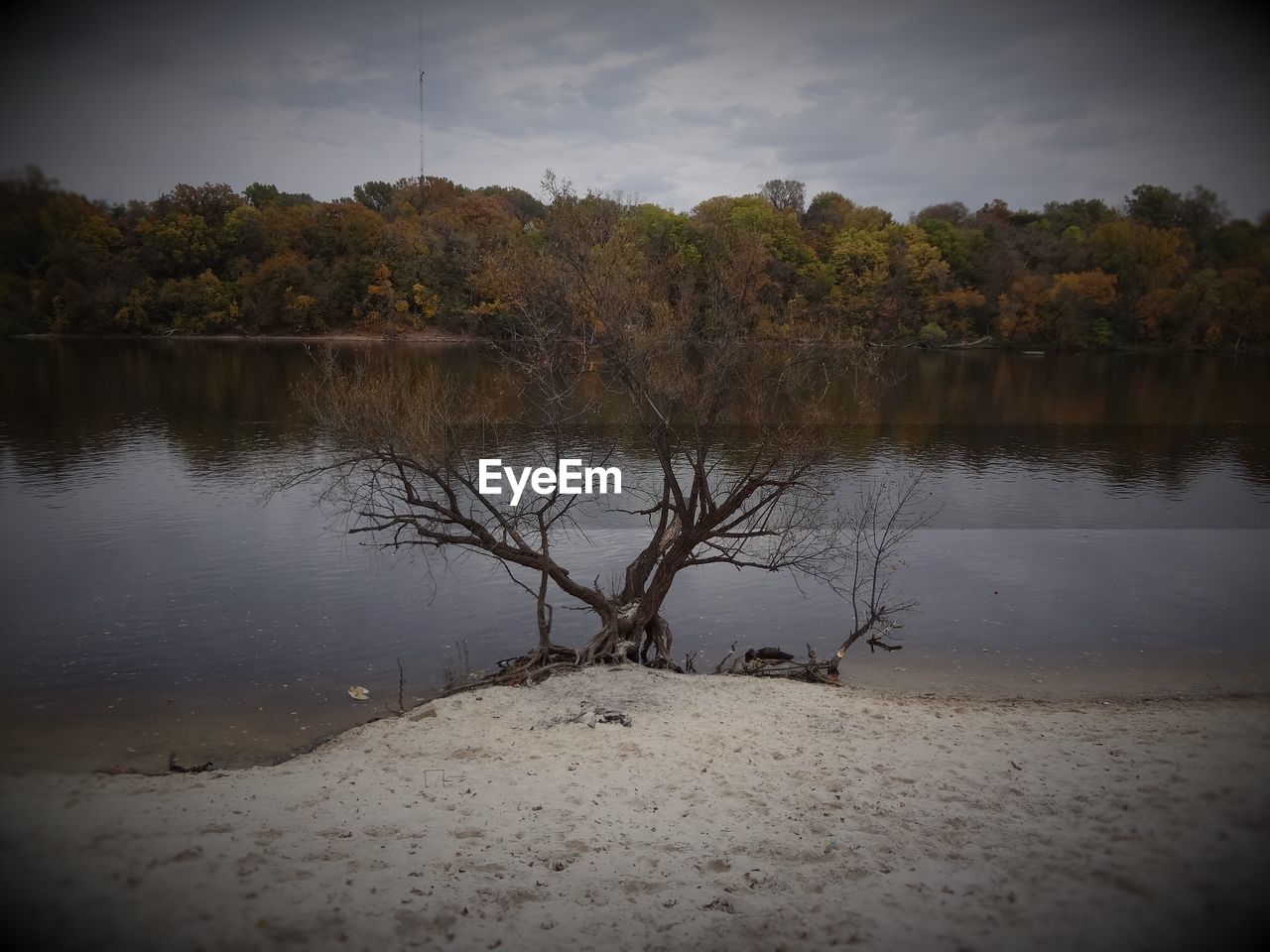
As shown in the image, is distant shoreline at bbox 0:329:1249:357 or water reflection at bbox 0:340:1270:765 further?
distant shoreline at bbox 0:329:1249:357

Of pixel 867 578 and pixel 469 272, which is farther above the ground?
pixel 469 272

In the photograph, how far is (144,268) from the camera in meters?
79.6

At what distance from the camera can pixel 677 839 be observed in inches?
311

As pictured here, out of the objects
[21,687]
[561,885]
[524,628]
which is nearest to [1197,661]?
[524,628]

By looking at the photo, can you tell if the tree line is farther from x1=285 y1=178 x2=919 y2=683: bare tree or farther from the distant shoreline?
x1=285 y1=178 x2=919 y2=683: bare tree

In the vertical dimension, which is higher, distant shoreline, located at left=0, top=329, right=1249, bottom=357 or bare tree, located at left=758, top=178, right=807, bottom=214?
bare tree, located at left=758, top=178, right=807, bottom=214

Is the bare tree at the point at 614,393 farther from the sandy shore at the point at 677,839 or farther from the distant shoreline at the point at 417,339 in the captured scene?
the distant shoreline at the point at 417,339

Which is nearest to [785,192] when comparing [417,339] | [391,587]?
[417,339]

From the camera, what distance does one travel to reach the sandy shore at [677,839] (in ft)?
18.6

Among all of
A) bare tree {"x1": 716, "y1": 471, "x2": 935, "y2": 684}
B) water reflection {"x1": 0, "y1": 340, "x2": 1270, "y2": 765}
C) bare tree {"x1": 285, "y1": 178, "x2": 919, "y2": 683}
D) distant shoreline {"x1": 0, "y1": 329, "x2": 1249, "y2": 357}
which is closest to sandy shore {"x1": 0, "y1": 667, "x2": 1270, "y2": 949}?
bare tree {"x1": 716, "y1": 471, "x2": 935, "y2": 684}

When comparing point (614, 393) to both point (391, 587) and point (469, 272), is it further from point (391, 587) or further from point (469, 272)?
point (469, 272)

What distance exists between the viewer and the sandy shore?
5680 millimetres

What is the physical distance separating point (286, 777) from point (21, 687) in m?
7.70

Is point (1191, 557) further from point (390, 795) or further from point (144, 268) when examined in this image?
point (144, 268)
